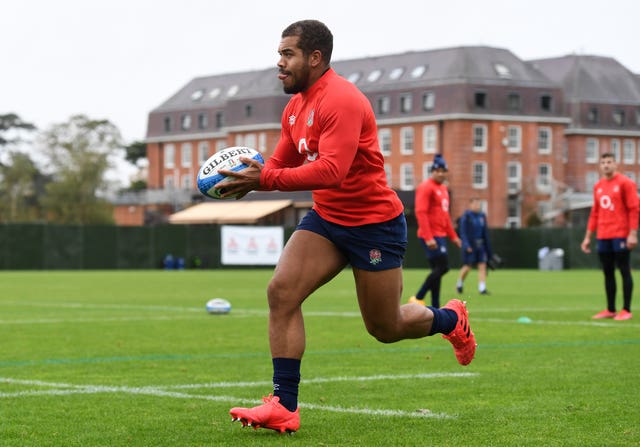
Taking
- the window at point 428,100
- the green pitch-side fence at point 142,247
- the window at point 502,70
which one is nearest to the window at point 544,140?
the window at point 502,70

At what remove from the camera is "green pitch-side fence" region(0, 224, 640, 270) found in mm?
53438

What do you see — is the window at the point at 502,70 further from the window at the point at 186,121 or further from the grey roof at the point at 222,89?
the window at the point at 186,121

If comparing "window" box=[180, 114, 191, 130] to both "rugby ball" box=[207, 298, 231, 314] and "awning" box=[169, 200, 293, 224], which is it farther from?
"rugby ball" box=[207, 298, 231, 314]

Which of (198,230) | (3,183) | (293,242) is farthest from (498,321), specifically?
(3,183)

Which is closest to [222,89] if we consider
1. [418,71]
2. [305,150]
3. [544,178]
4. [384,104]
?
[384,104]

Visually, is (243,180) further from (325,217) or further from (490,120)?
(490,120)

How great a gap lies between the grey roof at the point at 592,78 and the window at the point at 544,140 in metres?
8.60

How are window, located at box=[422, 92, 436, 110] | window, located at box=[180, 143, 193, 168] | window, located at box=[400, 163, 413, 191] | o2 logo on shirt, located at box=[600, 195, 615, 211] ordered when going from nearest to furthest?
o2 logo on shirt, located at box=[600, 195, 615, 211] < window, located at box=[422, 92, 436, 110] < window, located at box=[400, 163, 413, 191] < window, located at box=[180, 143, 193, 168]

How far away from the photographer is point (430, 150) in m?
101

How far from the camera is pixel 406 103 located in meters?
101

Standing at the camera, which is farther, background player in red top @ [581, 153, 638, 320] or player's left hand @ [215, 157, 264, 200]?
background player in red top @ [581, 153, 638, 320]

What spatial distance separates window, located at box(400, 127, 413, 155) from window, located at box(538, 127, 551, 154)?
10.0m

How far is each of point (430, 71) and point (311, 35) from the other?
93821 millimetres

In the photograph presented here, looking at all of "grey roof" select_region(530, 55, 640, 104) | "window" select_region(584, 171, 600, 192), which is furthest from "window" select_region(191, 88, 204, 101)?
"window" select_region(584, 171, 600, 192)
